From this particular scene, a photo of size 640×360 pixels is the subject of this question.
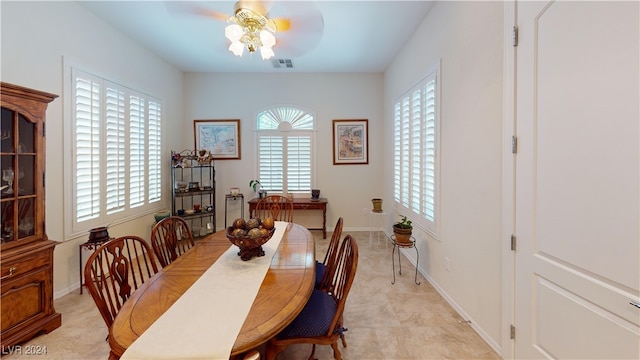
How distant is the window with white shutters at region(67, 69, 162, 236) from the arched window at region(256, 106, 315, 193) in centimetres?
180

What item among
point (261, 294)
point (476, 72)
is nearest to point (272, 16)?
point (476, 72)

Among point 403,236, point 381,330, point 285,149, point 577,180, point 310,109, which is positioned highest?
point 310,109

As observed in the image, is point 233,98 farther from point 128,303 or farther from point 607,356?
point 607,356

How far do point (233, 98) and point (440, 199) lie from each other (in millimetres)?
4230

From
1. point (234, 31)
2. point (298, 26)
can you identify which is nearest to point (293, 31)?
point (298, 26)

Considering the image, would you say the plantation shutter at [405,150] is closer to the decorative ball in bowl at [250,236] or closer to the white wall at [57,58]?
the decorative ball in bowl at [250,236]

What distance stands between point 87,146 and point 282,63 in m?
3.03

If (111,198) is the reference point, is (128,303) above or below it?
below

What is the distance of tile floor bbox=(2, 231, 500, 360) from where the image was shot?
186 cm

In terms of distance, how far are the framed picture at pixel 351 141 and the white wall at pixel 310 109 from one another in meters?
0.10

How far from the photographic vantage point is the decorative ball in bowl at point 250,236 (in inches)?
68.8

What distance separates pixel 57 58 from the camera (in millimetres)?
2615

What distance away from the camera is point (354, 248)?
1470 millimetres

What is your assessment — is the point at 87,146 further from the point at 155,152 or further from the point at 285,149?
the point at 285,149
